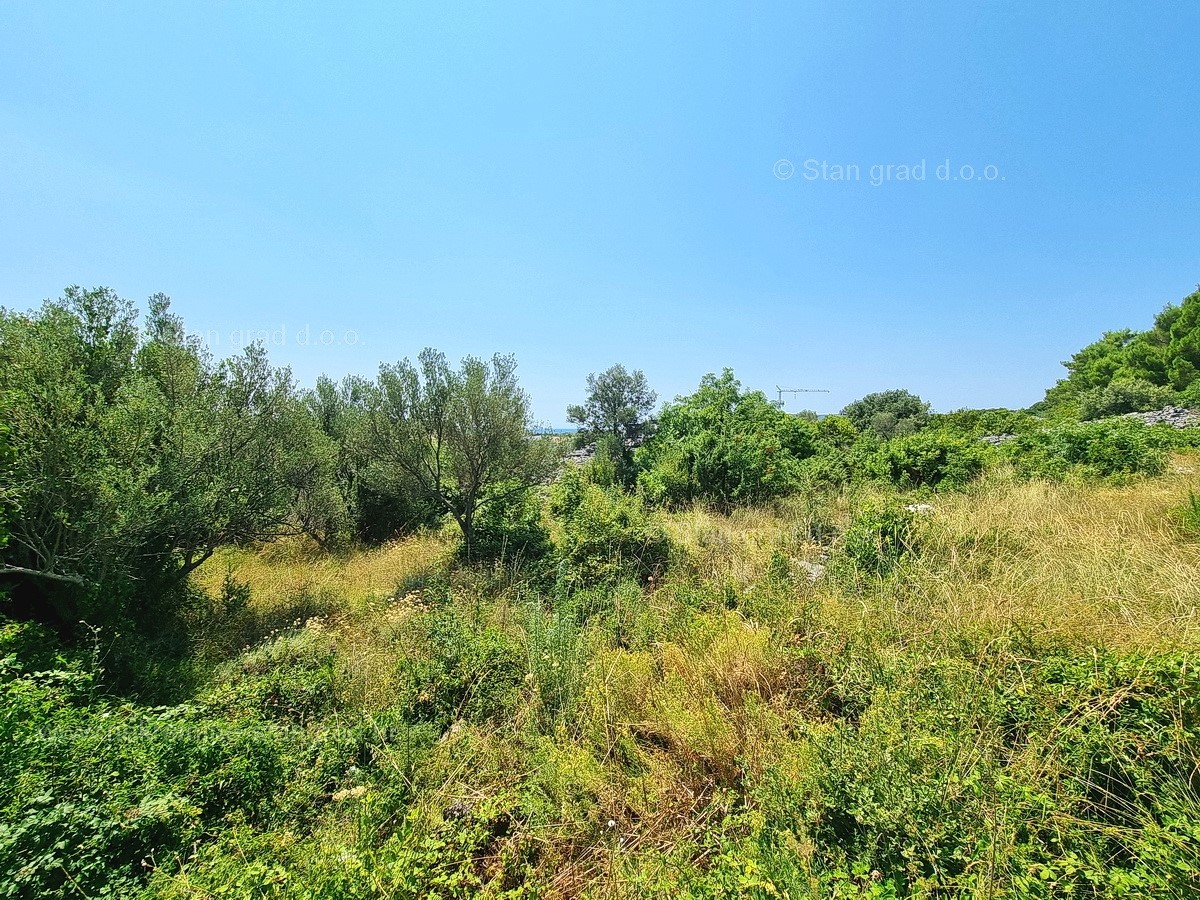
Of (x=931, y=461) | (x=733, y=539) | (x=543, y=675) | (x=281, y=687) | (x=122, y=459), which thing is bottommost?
(x=281, y=687)

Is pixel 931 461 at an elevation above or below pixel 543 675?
above

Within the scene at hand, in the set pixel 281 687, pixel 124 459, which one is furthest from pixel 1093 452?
pixel 124 459

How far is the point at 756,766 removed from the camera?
94.7 inches

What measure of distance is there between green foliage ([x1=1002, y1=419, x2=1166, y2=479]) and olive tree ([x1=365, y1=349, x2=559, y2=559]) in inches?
369

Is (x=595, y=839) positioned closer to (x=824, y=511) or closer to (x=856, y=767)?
(x=856, y=767)

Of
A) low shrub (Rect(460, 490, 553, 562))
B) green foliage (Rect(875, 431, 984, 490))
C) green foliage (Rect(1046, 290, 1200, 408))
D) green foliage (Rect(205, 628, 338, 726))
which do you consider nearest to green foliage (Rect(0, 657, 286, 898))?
green foliage (Rect(205, 628, 338, 726))

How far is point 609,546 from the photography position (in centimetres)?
633

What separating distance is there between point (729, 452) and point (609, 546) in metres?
5.04

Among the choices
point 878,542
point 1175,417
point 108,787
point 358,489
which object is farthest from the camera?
point 1175,417

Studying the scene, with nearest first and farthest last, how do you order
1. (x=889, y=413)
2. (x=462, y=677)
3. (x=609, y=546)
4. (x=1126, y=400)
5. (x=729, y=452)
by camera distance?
(x=462, y=677), (x=609, y=546), (x=729, y=452), (x=1126, y=400), (x=889, y=413)

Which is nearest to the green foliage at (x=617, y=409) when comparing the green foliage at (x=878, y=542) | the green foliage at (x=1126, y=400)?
the green foliage at (x=878, y=542)

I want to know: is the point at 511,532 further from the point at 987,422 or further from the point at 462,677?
the point at 987,422

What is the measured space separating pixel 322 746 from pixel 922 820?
11.5 feet

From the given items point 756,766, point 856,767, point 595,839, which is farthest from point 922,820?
point 595,839
